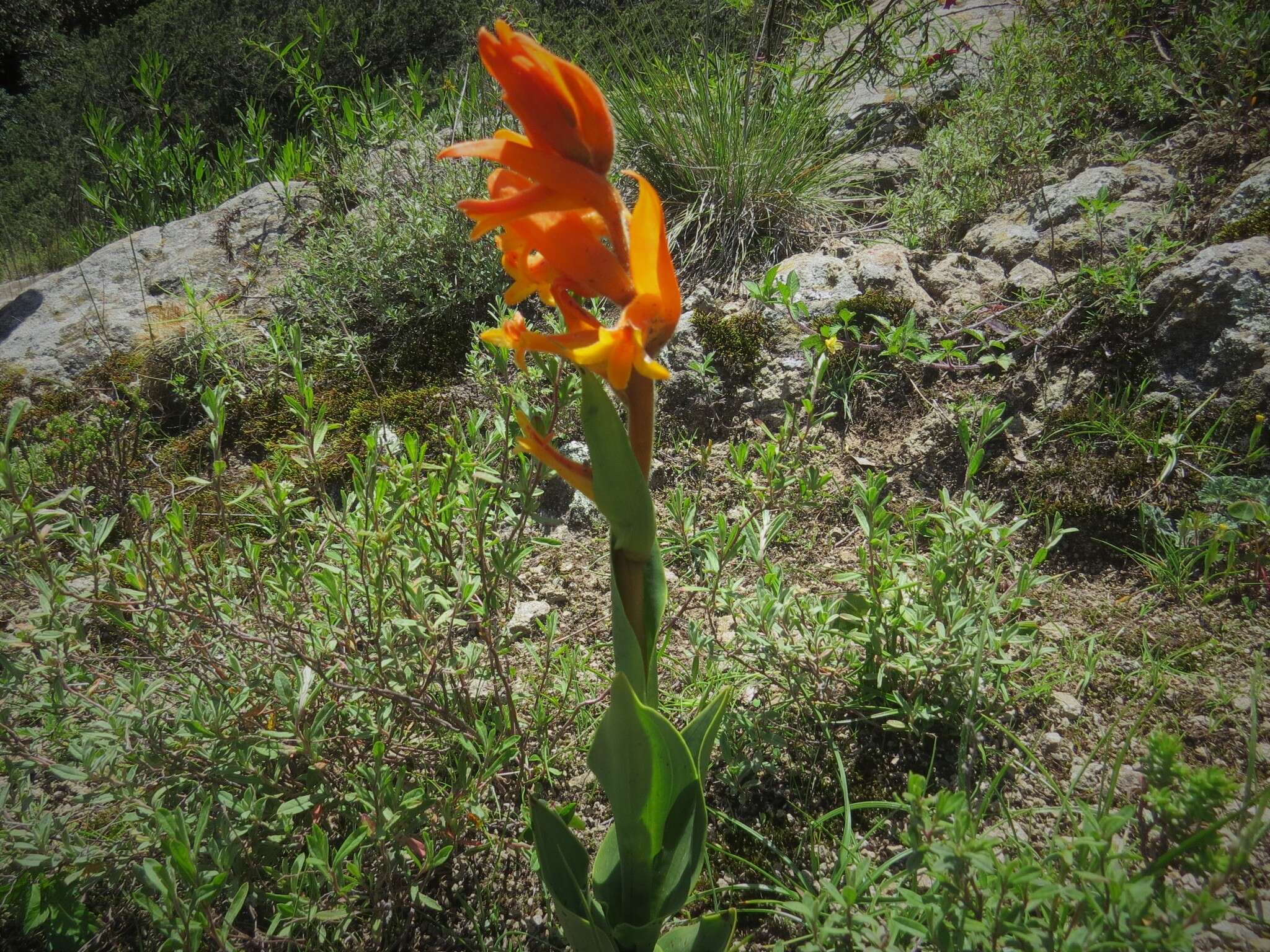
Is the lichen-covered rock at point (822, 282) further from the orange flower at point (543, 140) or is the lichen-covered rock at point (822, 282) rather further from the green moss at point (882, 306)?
the orange flower at point (543, 140)

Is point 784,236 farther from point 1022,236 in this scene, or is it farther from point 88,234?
point 88,234

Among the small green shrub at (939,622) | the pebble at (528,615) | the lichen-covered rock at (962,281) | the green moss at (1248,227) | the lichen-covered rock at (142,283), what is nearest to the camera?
the small green shrub at (939,622)

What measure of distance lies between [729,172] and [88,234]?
478cm

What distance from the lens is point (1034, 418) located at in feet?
7.63

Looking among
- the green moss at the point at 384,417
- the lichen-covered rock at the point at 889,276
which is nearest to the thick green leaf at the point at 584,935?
the green moss at the point at 384,417

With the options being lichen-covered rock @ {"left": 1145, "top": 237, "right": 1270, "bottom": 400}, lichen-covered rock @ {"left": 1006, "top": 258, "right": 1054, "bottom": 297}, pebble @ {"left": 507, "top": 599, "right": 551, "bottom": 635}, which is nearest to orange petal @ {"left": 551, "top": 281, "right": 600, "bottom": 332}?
pebble @ {"left": 507, "top": 599, "right": 551, "bottom": 635}

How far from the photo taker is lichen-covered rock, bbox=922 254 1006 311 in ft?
8.94

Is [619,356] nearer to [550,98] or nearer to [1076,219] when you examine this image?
[550,98]

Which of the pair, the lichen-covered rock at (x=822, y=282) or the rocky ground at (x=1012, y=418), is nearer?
the rocky ground at (x=1012, y=418)

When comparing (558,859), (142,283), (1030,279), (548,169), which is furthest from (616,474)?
(142,283)

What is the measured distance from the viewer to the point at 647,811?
105cm

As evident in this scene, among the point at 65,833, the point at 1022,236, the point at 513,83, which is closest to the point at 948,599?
the point at 513,83

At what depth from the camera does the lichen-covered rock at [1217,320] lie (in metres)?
2.06

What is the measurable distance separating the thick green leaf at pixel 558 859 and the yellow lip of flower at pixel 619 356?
2.30ft
